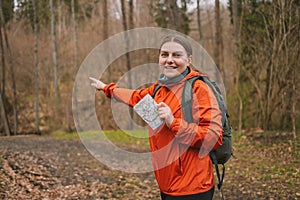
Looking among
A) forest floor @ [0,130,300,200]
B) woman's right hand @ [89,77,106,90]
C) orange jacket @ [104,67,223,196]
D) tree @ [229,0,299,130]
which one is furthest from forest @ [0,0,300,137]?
orange jacket @ [104,67,223,196]

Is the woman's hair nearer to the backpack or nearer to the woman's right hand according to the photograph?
the backpack

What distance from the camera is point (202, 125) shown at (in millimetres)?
2154

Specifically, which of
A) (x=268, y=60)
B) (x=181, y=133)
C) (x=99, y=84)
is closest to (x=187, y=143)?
(x=181, y=133)

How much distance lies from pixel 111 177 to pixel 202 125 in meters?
5.64

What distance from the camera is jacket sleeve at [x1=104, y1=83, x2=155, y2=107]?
110 inches

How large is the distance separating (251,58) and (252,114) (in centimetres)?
236

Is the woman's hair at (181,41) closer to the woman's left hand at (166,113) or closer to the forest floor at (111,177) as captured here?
the woman's left hand at (166,113)

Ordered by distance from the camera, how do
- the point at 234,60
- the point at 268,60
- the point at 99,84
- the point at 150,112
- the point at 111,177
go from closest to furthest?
the point at 150,112
the point at 99,84
the point at 111,177
the point at 268,60
the point at 234,60

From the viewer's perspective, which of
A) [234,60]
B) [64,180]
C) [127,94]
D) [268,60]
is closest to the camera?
[127,94]

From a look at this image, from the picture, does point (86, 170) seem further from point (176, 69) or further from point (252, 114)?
point (252, 114)

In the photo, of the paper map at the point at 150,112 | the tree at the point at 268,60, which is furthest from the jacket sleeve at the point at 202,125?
the tree at the point at 268,60

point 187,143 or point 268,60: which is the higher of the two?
point 268,60

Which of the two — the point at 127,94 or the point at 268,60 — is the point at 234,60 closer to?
the point at 268,60

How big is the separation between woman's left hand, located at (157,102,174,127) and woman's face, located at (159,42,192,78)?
0.91ft
